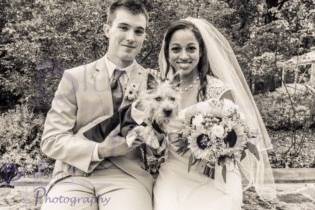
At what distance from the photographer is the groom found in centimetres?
320

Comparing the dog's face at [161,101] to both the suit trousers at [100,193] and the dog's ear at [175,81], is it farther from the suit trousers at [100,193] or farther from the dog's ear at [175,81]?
the suit trousers at [100,193]

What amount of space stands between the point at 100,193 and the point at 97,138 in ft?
1.23

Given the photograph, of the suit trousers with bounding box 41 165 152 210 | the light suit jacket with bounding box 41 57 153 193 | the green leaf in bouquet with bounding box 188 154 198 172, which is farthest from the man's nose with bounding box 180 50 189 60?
the suit trousers with bounding box 41 165 152 210

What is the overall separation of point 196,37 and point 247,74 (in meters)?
5.63

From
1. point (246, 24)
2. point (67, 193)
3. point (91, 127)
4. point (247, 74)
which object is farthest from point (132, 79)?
point (246, 24)

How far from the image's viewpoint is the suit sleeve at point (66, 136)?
320 cm

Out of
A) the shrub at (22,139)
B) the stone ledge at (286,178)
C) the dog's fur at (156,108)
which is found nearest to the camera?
the dog's fur at (156,108)

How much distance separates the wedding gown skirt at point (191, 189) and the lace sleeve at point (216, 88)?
0.50 metres

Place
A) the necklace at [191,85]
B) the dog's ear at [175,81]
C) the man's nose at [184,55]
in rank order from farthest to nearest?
the necklace at [191,85] → the man's nose at [184,55] → the dog's ear at [175,81]

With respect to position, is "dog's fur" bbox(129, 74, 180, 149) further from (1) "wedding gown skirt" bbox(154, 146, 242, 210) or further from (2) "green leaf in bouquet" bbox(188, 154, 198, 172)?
(1) "wedding gown skirt" bbox(154, 146, 242, 210)

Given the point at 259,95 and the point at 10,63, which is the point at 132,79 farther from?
the point at 259,95

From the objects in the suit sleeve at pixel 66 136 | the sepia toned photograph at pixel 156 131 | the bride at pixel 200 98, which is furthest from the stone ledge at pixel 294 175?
the suit sleeve at pixel 66 136

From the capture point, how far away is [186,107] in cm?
357

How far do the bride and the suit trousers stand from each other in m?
0.22
